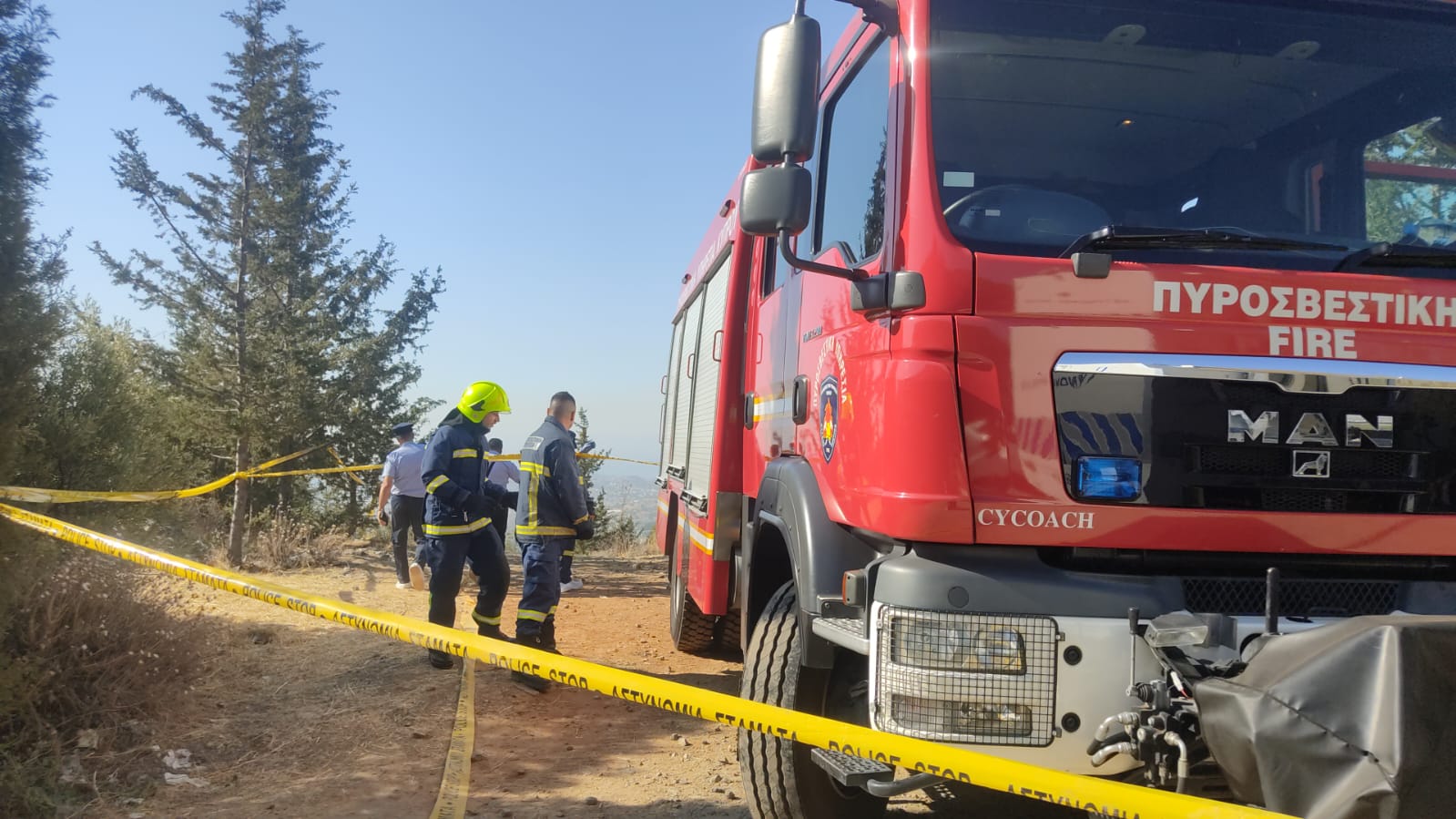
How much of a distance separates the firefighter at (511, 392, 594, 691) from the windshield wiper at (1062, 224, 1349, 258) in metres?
4.61

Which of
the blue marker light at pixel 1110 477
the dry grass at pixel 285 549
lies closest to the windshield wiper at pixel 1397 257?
the blue marker light at pixel 1110 477

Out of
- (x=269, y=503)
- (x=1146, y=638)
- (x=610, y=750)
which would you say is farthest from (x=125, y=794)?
(x=269, y=503)

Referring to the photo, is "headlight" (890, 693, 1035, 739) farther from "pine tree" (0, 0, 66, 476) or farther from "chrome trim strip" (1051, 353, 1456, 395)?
"pine tree" (0, 0, 66, 476)

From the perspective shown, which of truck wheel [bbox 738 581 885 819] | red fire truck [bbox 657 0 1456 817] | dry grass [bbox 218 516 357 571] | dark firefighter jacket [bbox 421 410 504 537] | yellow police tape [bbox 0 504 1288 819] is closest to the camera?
yellow police tape [bbox 0 504 1288 819]

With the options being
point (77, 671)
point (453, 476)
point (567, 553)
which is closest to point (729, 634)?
point (567, 553)

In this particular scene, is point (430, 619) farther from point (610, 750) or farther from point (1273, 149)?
point (1273, 149)

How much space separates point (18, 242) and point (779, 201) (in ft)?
11.7

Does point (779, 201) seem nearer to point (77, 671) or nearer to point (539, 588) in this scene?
point (539, 588)

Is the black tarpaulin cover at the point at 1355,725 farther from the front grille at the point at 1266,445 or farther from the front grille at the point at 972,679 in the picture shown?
the front grille at the point at 1266,445

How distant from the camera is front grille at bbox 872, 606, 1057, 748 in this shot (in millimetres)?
2277

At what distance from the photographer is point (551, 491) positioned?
6.63 metres

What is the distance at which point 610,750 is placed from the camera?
501 cm

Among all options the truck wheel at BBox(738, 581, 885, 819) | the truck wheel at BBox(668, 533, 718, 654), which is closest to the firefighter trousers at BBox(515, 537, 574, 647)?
the truck wheel at BBox(668, 533, 718, 654)

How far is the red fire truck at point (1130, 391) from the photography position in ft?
7.41
